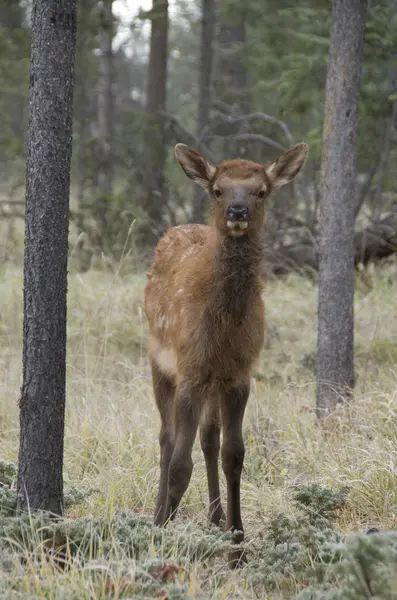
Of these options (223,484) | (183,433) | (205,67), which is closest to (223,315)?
(183,433)

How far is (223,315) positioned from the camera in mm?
4688

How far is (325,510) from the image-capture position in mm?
4699

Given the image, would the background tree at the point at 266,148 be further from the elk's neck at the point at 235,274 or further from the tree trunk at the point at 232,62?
the elk's neck at the point at 235,274

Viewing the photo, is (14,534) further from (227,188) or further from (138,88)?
(138,88)

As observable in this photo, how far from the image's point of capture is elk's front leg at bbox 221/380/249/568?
4.84 meters

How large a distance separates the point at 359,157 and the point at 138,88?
34962 mm

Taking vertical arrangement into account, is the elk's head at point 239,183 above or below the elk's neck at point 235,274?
above

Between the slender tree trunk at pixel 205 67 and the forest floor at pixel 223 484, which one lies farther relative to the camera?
the slender tree trunk at pixel 205 67

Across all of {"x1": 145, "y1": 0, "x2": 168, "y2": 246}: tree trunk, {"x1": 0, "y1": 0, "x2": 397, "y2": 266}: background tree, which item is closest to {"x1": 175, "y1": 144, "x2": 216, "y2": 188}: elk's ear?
{"x1": 0, "y1": 0, "x2": 397, "y2": 266}: background tree

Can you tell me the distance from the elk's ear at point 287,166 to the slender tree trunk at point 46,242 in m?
1.41

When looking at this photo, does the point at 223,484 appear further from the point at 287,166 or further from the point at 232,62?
the point at 232,62

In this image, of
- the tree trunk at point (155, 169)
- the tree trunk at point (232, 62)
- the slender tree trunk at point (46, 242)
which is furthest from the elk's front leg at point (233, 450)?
the tree trunk at point (232, 62)

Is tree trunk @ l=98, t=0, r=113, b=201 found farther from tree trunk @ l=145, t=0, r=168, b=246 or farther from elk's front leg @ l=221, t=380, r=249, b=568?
elk's front leg @ l=221, t=380, r=249, b=568

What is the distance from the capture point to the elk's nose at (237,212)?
442 cm
